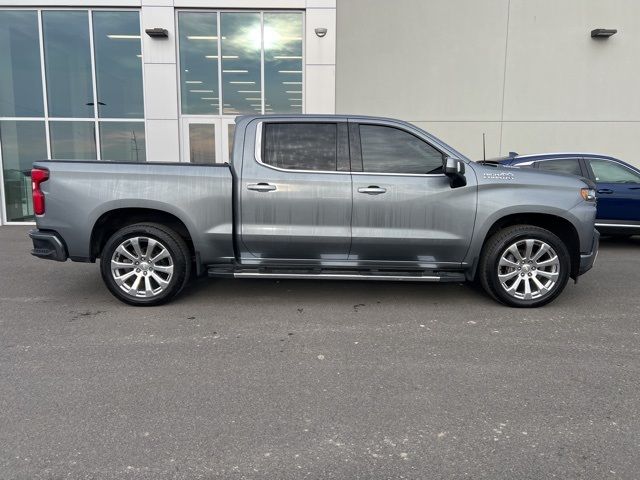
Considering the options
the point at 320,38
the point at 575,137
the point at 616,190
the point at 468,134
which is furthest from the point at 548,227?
the point at 575,137

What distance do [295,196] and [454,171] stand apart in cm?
163

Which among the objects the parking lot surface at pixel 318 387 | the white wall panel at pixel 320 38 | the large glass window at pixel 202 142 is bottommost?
the parking lot surface at pixel 318 387

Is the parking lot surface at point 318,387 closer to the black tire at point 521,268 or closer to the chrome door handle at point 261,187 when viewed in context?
the black tire at point 521,268

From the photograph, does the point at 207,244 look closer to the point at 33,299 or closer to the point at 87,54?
the point at 33,299

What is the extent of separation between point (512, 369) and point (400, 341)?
95cm

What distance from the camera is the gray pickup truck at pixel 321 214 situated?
16.2 ft

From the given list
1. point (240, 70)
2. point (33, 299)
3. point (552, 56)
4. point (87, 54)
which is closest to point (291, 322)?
point (33, 299)

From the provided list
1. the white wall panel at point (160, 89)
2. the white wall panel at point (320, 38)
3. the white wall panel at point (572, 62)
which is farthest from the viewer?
the white wall panel at point (572, 62)

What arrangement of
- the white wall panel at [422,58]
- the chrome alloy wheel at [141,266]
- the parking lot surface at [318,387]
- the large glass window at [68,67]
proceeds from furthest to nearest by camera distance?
the white wall panel at [422,58], the large glass window at [68,67], the chrome alloy wheel at [141,266], the parking lot surface at [318,387]

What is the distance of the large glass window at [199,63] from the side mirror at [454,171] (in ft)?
27.6

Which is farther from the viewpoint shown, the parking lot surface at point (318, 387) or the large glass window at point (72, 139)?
the large glass window at point (72, 139)

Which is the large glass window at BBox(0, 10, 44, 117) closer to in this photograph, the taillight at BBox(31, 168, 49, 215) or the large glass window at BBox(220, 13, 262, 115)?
the large glass window at BBox(220, 13, 262, 115)

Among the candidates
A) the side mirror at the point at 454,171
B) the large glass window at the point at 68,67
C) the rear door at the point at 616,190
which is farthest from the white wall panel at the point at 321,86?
the side mirror at the point at 454,171

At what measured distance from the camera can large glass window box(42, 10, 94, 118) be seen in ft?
38.3
